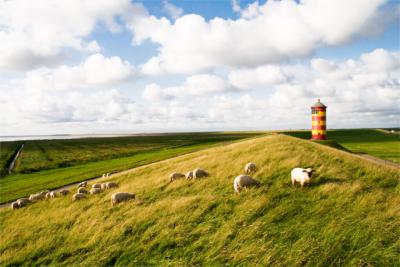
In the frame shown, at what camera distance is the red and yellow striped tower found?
3231 cm

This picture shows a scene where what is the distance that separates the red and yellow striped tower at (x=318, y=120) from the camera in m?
32.3

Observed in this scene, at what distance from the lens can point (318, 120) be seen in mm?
32875

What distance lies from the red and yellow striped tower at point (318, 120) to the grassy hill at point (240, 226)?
16.5 meters

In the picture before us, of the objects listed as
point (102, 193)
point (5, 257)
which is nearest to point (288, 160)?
point (102, 193)

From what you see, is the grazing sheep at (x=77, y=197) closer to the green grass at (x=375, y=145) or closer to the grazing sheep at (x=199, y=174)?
the grazing sheep at (x=199, y=174)

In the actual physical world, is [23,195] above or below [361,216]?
below

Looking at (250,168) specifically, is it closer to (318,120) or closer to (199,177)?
(199,177)

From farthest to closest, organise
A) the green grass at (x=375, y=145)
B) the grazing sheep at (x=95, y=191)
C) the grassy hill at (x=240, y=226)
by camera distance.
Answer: the green grass at (x=375, y=145)
the grazing sheep at (x=95, y=191)
the grassy hill at (x=240, y=226)

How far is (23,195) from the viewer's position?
92.6 feet

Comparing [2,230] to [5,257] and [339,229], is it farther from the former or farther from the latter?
[339,229]

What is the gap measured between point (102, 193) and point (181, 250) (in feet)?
42.9

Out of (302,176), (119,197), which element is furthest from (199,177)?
(302,176)

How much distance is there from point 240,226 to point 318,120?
26700 mm

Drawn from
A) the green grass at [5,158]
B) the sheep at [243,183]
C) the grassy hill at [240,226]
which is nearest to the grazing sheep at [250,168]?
the grassy hill at [240,226]
